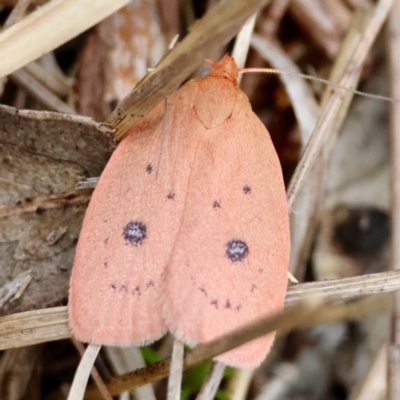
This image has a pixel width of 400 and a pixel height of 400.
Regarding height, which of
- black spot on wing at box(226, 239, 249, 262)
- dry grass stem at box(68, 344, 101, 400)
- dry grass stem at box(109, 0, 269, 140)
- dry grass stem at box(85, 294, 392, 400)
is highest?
dry grass stem at box(109, 0, 269, 140)

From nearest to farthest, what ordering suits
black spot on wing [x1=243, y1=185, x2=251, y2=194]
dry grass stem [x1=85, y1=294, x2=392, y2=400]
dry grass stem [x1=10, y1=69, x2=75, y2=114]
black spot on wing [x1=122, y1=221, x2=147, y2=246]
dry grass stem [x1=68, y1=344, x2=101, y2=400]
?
dry grass stem [x1=85, y1=294, x2=392, y2=400] → dry grass stem [x1=68, y1=344, x2=101, y2=400] → black spot on wing [x1=122, y1=221, x2=147, y2=246] → black spot on wing [x1=243, y1=185, x2=251, y2=194] → dry grass stem [x1=10, y1=69, x2=75, y2=114]

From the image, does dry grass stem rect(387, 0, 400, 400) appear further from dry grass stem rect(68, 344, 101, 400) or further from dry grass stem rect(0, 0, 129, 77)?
dry grass stem rect(0, 0, 129, 77)

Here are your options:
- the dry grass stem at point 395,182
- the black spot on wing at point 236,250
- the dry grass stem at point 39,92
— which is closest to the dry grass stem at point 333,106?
the dry grass stem at point 395,182

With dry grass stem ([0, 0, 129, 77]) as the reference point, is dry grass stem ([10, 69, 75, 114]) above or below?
above

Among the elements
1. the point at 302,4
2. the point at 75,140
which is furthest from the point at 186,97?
the point at 302,4

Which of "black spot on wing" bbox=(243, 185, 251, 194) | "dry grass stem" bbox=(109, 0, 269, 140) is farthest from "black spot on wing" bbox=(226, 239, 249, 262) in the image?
"dry grass stem" bbox=(109, 0, 269, 140)

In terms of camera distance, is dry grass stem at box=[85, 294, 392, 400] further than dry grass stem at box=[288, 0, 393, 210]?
No
